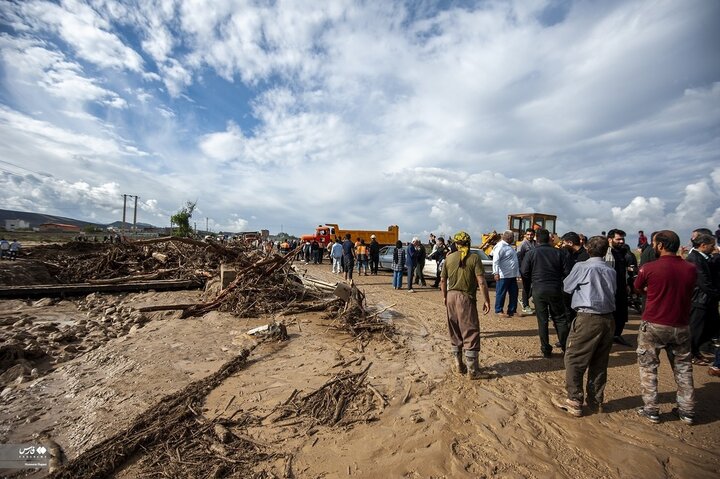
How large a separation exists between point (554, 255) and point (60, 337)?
8539 millimetres

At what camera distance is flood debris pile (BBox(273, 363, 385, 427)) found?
314 cm

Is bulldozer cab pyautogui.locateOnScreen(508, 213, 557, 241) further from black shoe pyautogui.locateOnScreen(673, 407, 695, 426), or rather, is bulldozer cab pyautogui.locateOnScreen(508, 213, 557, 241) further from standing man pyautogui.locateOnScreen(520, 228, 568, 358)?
black shoe pyautogui.locateOnScreen(673, 407, 695, 426)

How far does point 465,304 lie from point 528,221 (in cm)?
1262

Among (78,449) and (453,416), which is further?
(453,416)

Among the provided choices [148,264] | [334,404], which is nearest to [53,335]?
[334,404]

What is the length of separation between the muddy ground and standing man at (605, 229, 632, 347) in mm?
372

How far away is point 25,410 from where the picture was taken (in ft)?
12.1

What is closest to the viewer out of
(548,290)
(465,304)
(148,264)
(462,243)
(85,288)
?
(465,304)

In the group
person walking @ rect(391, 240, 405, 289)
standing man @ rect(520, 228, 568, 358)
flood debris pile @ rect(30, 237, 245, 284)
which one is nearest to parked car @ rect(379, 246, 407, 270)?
person walking @ rect(391, 240, 405, 289)

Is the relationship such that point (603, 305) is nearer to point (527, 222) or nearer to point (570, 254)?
point (570, 254)

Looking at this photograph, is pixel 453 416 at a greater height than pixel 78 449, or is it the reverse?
pixel 453 416

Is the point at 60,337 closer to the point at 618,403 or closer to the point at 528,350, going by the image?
the point at 528,350

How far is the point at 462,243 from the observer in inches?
170

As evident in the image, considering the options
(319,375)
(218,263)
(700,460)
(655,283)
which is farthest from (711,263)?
(218,263)
